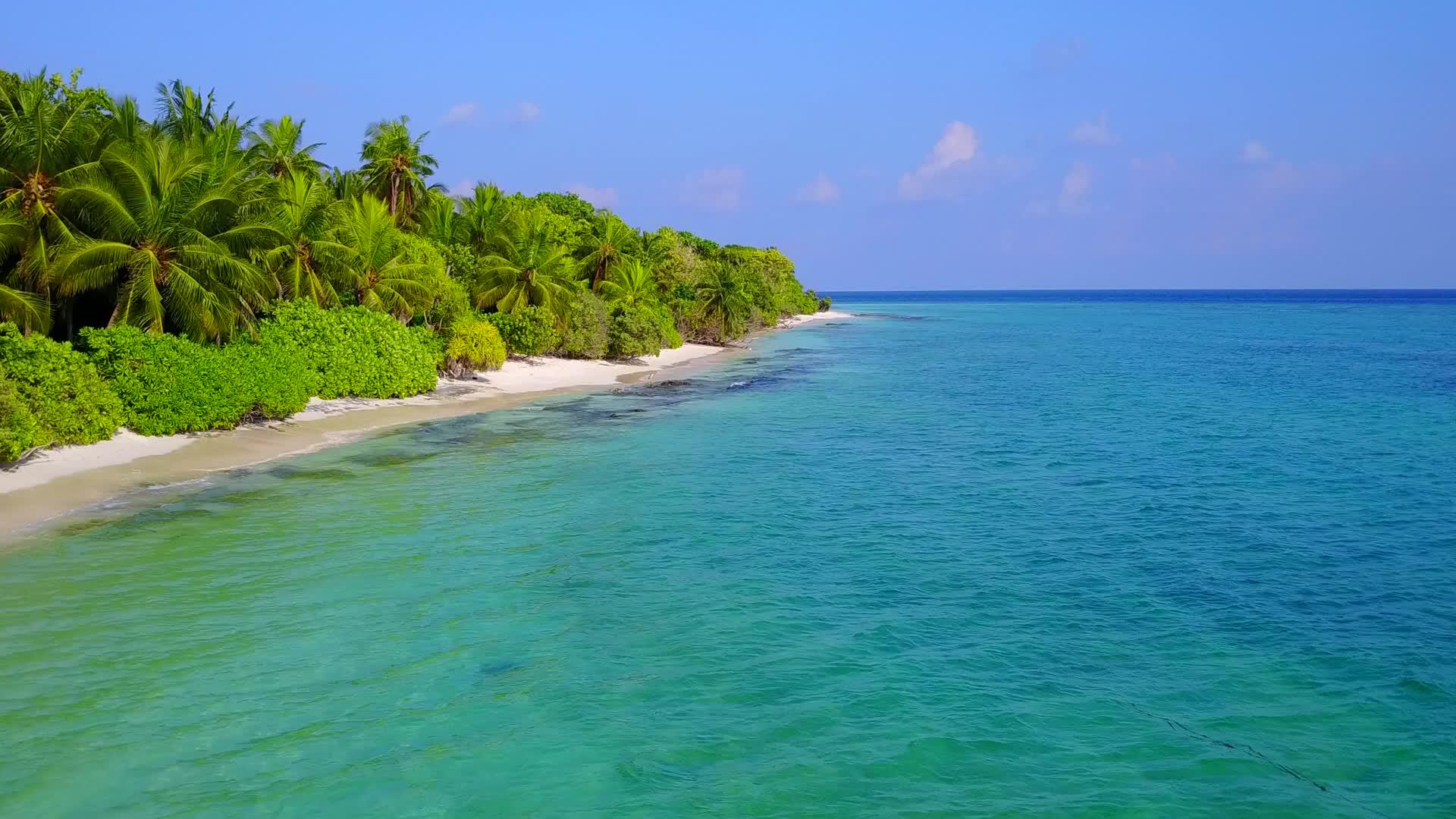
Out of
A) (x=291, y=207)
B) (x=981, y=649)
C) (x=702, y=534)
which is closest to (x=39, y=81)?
(x=291, y=207)

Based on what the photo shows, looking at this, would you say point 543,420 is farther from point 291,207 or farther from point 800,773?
point 800,773

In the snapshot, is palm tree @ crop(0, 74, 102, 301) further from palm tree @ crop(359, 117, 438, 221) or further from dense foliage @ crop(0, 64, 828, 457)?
palm tree @ crop(359, 117, 438, 221)

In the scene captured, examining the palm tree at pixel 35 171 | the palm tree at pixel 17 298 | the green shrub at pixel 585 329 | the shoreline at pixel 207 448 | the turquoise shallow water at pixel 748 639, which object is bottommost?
the turquoise shallow water at pixel 748 639

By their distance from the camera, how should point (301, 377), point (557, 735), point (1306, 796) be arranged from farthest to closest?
point (301, 377), point (557, 735), point (1306, 796)

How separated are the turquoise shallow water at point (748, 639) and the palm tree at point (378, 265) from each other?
1049cm

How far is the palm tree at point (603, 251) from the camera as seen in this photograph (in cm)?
5300

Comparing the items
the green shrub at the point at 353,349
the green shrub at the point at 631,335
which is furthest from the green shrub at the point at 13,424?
the green shrub at the point at 631,335

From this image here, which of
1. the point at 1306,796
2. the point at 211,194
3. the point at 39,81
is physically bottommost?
the point at 1306,796

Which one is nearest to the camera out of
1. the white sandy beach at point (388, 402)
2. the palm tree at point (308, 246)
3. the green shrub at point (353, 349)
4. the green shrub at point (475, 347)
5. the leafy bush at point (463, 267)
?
the white sandy beach at point (388, 402)

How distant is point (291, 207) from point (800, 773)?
1054 inches

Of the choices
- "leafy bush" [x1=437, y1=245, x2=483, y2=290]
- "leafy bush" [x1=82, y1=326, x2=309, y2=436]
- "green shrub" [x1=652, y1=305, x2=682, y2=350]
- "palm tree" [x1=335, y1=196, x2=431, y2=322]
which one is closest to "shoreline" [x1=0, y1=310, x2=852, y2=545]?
"leafy bush" [x1=82, y1=326, x2=309, y2=436]

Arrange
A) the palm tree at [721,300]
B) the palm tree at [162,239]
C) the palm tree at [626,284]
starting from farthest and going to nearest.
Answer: the palm tree at [721,300] < the palm tree at [626,284] < the palm tree at [162,239]

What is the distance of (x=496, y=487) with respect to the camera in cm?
2023

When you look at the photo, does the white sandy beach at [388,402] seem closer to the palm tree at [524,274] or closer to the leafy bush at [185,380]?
the leafy bush at [185,380]
